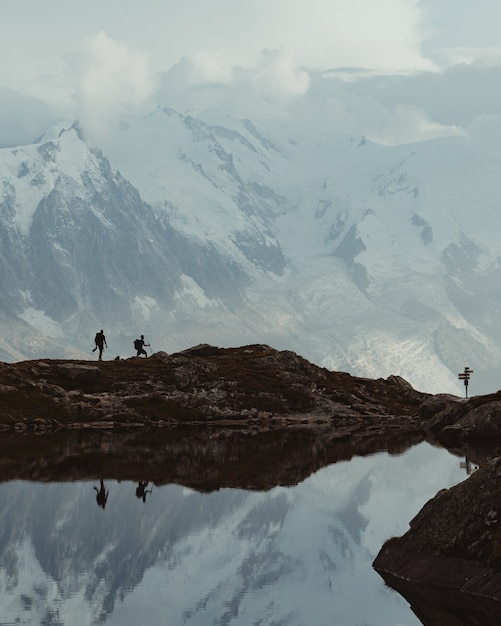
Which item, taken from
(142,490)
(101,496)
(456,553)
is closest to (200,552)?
(456,553)

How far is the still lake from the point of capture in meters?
31.8

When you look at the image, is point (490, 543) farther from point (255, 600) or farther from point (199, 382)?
point (199, 382)

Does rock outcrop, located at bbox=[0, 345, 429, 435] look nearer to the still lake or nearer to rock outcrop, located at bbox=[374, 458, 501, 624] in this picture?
the still lake

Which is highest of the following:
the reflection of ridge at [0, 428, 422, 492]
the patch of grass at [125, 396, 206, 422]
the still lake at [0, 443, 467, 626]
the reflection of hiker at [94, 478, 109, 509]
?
the patch of grass at [125, 396, 206, 422]

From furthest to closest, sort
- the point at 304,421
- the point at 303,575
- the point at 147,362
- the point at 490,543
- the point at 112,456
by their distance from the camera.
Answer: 1. the point at 147,362
2. the point at 304,421
3. the point at 112,456
4. the point at 303,575
5. the point at 490,543

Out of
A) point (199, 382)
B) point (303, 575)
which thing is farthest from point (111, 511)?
point (199, 382)

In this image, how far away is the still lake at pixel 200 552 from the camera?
104ft

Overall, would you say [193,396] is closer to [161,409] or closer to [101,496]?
[161,409]

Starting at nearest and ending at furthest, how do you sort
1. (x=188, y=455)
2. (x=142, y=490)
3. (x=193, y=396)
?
(x=142, y=490) < (x=188, y=455) < (x=193, y=396)

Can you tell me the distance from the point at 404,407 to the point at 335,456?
7569 cm

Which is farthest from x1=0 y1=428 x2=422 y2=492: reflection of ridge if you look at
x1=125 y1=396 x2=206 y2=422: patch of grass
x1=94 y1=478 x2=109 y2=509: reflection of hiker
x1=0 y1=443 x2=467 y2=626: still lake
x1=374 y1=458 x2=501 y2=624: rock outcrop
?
x1=374 y1=458 x2=501 y2=624: rock outcrop

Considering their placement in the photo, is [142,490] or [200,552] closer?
[200,552]

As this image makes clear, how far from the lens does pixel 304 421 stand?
126m

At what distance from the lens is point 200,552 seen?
41.0 meters
